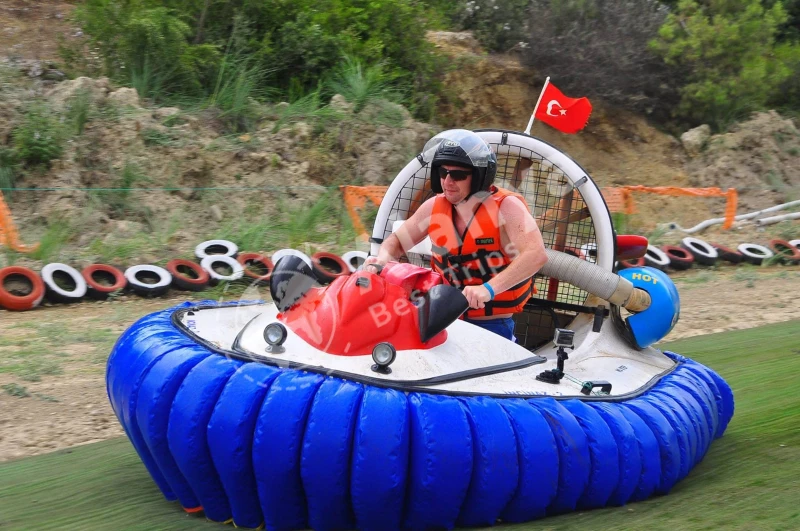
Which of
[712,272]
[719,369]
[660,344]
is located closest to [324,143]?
[712,272]

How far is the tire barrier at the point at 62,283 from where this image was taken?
6.30 m

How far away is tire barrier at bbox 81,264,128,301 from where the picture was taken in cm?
646

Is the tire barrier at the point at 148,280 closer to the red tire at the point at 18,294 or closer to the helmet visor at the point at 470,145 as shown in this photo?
the red tire at the point at 18,294

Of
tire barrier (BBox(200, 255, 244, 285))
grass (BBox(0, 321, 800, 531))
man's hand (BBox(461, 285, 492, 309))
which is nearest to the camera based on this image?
grass (BBox(0, 321, 800, 531))

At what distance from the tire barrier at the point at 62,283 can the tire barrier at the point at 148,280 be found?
346 mm

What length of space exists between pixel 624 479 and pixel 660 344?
9.94 feet

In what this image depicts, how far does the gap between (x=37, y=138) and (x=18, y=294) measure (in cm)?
225

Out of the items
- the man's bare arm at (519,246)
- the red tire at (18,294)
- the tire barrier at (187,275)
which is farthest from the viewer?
the tire barrier at (187,275)

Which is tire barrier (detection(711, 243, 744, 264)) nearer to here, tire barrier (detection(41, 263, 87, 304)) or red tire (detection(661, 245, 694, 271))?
red tire (detection(661, 245, 694, 271))

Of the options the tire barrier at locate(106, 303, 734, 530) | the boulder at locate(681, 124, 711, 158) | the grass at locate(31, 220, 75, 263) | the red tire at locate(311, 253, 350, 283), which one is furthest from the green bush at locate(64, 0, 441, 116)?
the tire barrier at locate(106, 303, 734, 530)

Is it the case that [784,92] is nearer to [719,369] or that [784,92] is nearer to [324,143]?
[324,143]

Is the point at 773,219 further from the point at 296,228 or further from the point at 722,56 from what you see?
the point at 296,228

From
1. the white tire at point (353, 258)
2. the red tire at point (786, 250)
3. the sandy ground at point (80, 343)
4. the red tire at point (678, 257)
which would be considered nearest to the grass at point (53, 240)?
the sandy ground at point (80, 343)

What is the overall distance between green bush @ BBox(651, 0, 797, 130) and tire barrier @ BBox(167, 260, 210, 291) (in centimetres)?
832
